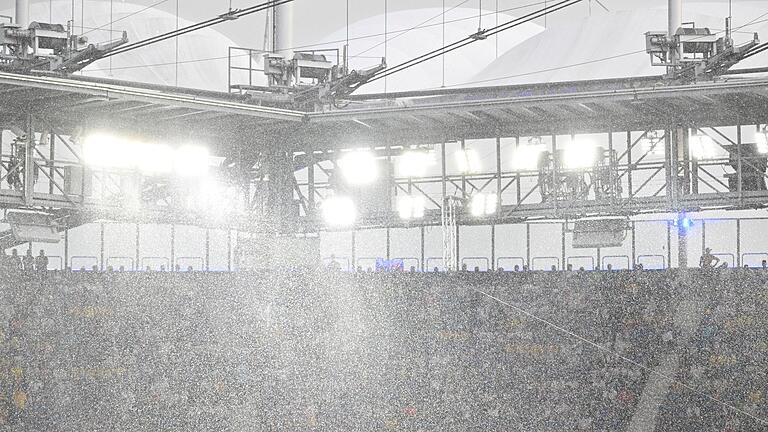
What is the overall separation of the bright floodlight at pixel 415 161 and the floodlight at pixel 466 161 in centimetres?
75

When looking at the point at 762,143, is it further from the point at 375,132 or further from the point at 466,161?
the point at 375,132

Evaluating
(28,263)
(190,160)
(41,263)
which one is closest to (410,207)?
(190,160)

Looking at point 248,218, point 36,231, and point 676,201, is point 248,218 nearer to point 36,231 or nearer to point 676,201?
point 36,231

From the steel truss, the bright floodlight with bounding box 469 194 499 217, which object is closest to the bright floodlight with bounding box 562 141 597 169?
the steel truss

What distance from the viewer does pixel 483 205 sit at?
91.8 feet

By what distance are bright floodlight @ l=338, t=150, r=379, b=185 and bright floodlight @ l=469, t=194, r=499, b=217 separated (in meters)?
2.47

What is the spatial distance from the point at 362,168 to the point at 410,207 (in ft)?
4.87

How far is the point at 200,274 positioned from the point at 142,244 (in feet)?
25.1

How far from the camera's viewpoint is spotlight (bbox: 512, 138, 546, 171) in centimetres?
2757

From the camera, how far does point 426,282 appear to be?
101 ft

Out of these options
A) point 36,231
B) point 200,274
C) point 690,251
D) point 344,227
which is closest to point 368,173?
point 344,227

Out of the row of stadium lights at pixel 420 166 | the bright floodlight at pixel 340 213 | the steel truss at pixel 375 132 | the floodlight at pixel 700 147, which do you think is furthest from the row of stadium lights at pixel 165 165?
the floodlight at pixel 700 147

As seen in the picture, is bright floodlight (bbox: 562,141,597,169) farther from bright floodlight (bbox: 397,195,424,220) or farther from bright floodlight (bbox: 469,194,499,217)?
bright floodlight (bbox: 397,195,424,220)

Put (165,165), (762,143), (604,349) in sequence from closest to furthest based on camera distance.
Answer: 1. (762,143)
2. (604,349)
3. (165,165)
